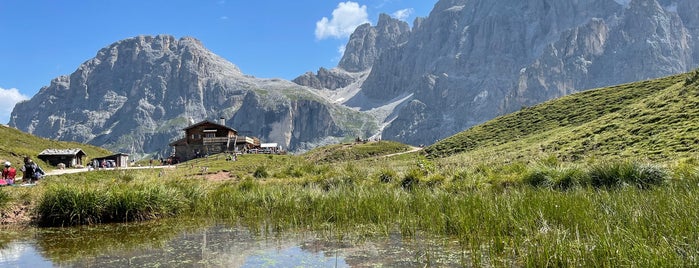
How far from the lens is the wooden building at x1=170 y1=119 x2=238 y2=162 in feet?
302

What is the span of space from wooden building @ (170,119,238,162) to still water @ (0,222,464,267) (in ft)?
259

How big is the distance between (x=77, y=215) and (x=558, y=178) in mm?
20987

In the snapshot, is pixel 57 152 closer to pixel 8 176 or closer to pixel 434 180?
pixel 8 176

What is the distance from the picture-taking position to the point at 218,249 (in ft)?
38.9

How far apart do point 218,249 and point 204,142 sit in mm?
83752

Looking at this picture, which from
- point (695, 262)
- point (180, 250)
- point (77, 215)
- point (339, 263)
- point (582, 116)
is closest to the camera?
point (695, 262)

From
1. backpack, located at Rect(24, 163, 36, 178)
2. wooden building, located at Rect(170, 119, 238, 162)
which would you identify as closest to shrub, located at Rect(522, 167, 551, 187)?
backpack, located at Rect(24, 163, 36, 178)

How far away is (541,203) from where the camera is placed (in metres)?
A: 13.0

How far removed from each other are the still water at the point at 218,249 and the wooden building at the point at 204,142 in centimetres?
7888

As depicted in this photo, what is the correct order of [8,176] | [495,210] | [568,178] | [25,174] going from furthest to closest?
[25,174], [8,176], [568,178], [495,210]

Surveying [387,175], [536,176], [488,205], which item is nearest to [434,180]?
[387,175]

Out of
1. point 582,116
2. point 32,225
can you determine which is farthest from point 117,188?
point 582,116

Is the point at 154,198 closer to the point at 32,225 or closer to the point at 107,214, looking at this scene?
the point at 107,214

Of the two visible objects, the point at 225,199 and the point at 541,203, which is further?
the point at 225,199
